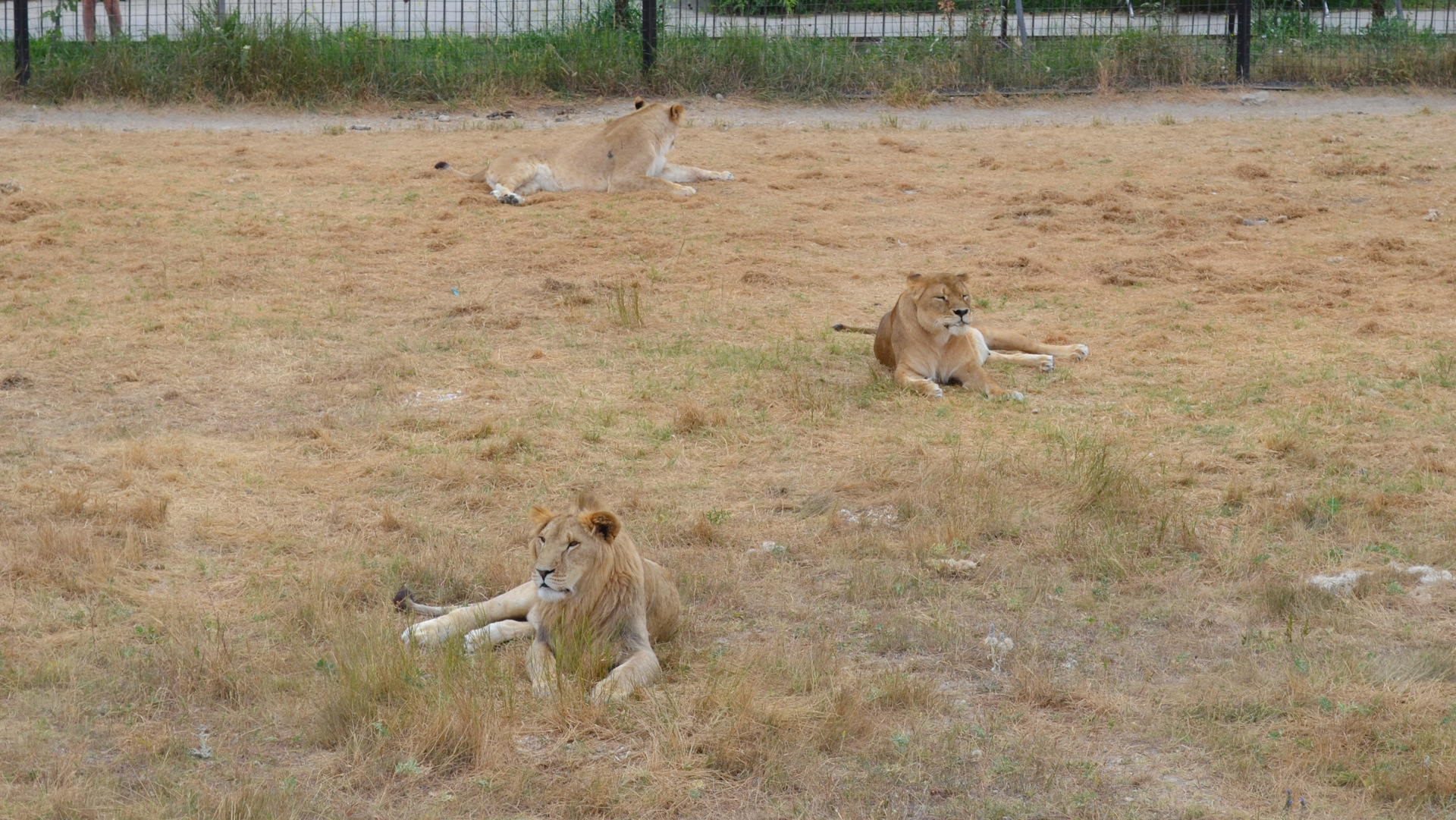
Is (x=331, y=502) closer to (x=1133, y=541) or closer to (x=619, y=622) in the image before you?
(x=619, y=622)

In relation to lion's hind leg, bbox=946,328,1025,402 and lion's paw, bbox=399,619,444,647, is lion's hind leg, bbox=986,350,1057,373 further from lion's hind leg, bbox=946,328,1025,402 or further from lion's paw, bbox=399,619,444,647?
lion's paw, bbox=399,619,444,647

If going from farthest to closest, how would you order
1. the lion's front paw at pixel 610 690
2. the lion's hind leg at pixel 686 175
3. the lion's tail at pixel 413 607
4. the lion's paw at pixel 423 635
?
the lion's hind leg at pixel 686 175, the lion's tail at pixel 413 607, the lion's paw at pixel 423 635, the lion's front paw at pixel 610 690

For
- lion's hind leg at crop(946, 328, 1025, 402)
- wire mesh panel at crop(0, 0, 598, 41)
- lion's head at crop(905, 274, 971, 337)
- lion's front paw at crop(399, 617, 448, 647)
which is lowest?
lion's front paw at crop(399, 617, 448, 647)

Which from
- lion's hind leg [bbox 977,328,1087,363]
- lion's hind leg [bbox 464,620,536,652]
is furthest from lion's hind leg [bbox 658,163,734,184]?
→ lion's hind leg [bbox 464,620,536,652]

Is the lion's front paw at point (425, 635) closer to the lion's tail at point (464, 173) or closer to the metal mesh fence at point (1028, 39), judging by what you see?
the lion's tail at point (464, 173)

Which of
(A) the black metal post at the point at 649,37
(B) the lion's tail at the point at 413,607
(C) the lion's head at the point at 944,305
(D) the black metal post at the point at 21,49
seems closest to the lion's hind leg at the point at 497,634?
(B) the lion's tail at the point at 413,607

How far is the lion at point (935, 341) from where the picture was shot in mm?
7930

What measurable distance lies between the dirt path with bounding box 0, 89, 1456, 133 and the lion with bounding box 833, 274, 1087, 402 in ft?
25.3

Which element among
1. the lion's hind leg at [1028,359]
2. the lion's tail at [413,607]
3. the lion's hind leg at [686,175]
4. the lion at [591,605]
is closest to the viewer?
the lion at [591,605]

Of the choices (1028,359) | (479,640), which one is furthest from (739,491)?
(1028,359)

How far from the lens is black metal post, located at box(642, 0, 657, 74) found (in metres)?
16.8

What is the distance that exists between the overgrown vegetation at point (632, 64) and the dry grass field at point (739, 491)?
342 centimetres

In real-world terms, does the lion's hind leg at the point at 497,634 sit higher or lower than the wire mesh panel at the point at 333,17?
lower

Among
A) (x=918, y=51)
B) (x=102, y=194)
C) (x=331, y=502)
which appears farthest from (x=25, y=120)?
(x=331, y=502)
